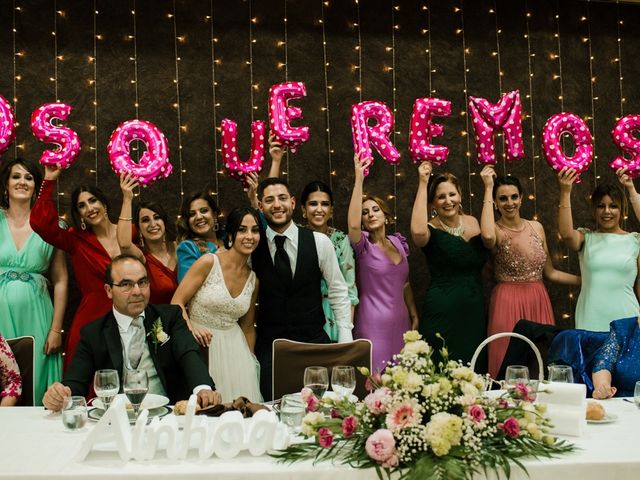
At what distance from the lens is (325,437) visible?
1.72m

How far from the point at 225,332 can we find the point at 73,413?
1525 millimetres

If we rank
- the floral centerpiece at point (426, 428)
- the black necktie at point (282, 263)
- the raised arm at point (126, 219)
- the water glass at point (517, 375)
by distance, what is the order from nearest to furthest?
the floral centerpiece at point (426, 428)
the water glass at point (517, 375)
the black necktie at point (282, 263)
the raised arm at point (126, 219)

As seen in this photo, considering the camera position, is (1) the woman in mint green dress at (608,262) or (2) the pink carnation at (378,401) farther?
(1) the woman in mint green dress at (608,262)

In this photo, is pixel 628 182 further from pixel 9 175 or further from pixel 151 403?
pixel 9 175

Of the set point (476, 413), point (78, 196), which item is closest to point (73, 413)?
point (476, 413)

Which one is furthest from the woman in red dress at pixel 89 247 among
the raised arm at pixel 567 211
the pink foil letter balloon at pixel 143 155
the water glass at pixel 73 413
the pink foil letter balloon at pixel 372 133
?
the raised arm at pixel 567 211

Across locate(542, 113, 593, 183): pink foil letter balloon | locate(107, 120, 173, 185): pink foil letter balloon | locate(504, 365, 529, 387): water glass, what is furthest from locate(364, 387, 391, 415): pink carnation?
locate(542, 113, 593, 183): pink foil letter balloon

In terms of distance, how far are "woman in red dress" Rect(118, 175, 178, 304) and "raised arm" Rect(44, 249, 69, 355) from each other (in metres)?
0.47

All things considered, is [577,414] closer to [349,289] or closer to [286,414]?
[286,414]

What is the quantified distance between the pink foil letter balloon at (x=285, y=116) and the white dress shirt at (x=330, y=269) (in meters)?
0.63

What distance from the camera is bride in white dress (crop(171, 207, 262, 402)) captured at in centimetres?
346

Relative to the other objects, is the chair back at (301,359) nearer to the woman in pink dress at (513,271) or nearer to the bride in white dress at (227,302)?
the bride in white dress at (227,302)

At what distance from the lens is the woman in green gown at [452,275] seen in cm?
421

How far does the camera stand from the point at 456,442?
166cm
